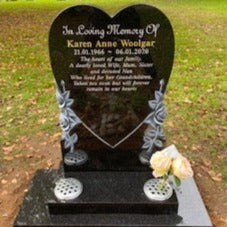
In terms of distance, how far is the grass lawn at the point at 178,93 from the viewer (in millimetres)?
5660

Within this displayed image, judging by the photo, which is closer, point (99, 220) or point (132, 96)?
point (99, 220)

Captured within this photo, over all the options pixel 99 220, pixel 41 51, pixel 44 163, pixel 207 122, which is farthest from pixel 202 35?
pixel 99 220

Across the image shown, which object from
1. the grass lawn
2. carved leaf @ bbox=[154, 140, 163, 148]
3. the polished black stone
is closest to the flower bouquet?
the polished black stone

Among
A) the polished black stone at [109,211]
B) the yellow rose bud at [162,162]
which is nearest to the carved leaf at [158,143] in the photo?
the polished black stone at [109,211]

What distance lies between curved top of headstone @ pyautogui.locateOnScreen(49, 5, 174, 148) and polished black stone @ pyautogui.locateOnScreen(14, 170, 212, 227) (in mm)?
603

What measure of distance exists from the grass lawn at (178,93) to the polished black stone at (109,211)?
2.01 feet

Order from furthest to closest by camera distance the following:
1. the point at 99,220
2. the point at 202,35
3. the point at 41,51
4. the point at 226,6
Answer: the point at 226,6 < the point at 202,35 < the point at 41,51 < the point at 99,220

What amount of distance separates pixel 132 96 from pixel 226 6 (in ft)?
48.9

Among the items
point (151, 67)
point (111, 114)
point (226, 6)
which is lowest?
point (226, 6)

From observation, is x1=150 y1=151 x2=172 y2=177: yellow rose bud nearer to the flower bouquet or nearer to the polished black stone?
the flower bouquet

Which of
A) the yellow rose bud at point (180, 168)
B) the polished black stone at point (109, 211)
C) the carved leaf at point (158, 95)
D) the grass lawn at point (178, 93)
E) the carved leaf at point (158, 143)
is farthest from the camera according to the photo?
the grass lawn at point (178, 93)

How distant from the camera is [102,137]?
14.4ft

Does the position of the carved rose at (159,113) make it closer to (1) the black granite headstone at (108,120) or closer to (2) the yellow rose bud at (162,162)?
(1) the black granite headstone at (108,120)

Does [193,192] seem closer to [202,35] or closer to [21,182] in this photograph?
[21,182]
